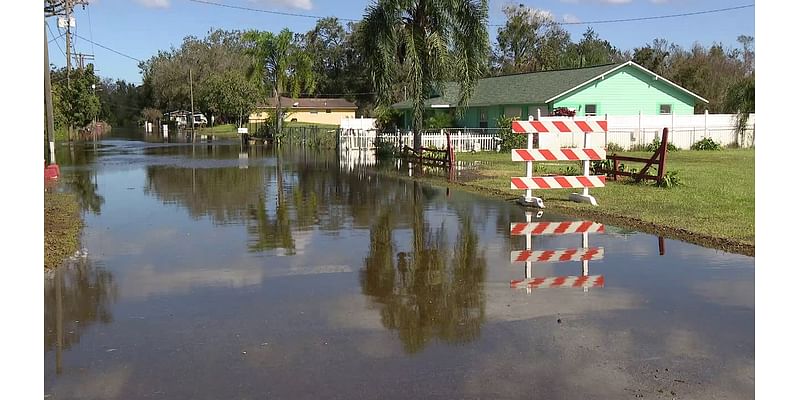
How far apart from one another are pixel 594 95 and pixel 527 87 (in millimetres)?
3880

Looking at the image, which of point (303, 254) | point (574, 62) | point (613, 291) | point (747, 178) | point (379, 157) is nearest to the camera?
point (613, 291)

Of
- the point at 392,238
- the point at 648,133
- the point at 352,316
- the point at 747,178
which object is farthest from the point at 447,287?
the point at 648,133

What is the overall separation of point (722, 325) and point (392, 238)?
237 inches

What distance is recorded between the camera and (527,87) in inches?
1572

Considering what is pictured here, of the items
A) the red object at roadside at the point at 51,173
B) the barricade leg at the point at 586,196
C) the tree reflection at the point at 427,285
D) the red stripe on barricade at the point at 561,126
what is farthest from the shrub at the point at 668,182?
the red object at roadside at the point at 51,173

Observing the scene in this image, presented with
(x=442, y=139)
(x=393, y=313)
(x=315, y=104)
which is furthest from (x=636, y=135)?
(x=315, y=104)

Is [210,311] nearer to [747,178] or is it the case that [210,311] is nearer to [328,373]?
[328,373]

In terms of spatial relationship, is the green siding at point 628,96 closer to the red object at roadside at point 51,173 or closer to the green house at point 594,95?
the green house at point 594,95

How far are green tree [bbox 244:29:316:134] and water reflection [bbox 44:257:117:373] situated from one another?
49564 millimetres

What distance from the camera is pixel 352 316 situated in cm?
713

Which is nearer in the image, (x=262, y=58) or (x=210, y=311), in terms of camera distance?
(x=210, y=311)

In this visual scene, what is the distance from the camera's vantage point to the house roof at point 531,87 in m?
36.7

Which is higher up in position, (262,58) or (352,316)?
(262,58)

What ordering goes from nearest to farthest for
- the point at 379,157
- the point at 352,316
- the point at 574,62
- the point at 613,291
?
the point at 352,316 < the point at 613,291 < the point at 379,157 < the point at 574,62
